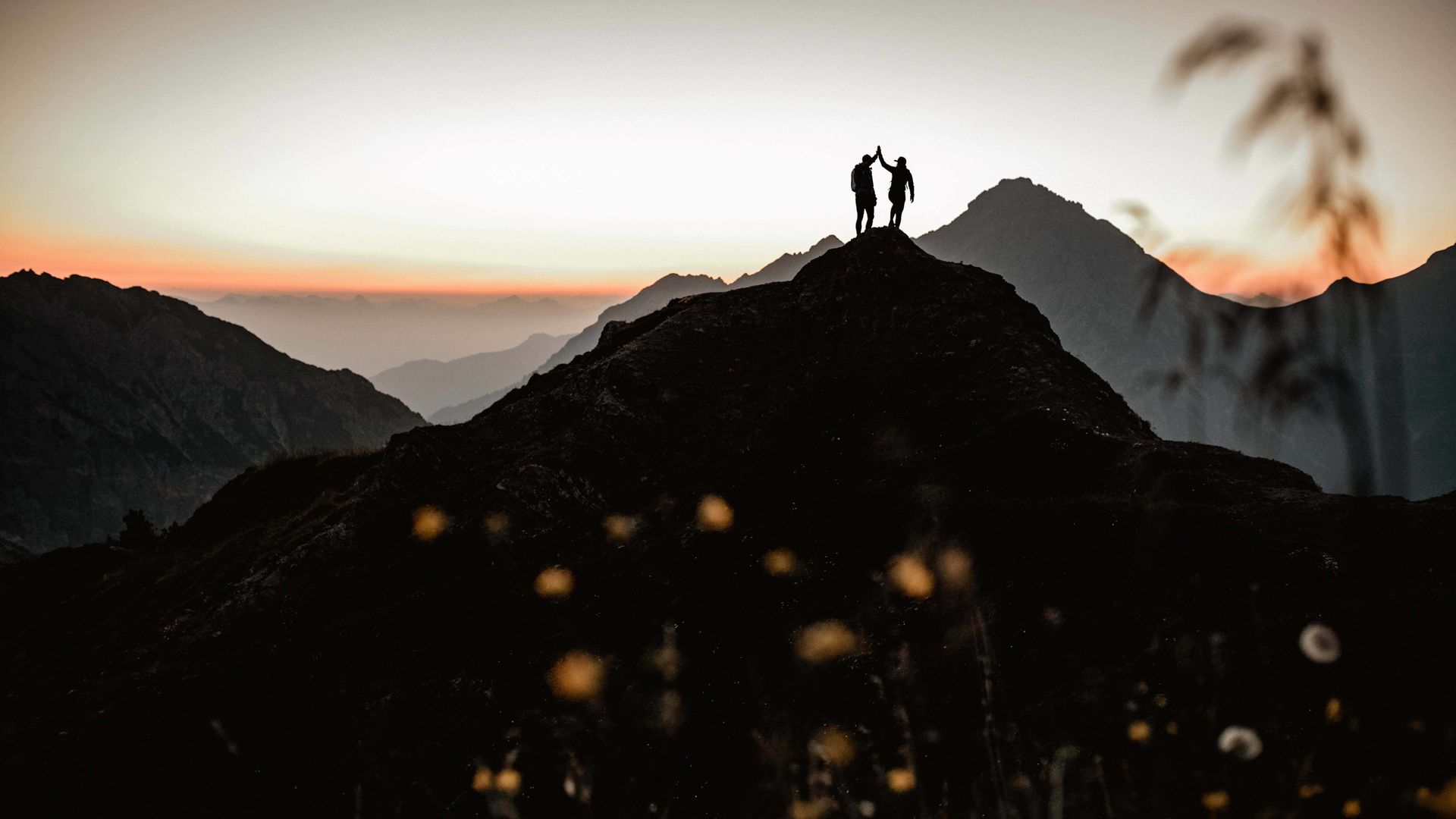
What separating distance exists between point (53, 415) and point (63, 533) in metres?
29.0

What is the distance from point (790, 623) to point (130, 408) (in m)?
207

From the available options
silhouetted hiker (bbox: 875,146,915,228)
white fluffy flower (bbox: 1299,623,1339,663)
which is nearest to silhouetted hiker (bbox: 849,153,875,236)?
silhouetted hiker (bbox: 875,146,915,228)

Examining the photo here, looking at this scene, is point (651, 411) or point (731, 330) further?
point (731, 330)

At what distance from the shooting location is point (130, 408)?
160000mm

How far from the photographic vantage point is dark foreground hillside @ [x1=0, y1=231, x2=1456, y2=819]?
21.3 ft

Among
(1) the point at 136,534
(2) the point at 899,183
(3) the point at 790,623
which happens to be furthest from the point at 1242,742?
(1) the point at 136,534

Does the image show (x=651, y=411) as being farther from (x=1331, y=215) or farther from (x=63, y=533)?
(x=63, y=533)

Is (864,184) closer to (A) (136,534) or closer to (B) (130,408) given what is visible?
(A) (136,534)

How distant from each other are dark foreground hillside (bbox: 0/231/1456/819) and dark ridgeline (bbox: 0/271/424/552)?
137m

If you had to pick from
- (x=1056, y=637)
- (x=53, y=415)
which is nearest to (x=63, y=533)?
(x=53, y=415)

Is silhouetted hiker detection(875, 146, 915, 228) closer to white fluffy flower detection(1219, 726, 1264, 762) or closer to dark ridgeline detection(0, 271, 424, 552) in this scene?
white fluffy flower detection(1219, 726, 1264, 762)

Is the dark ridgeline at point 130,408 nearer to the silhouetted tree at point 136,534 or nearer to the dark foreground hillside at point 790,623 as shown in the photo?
the silhouetted tree at point 136,534

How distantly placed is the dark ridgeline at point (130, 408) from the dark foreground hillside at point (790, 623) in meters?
137

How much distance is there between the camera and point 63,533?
136 meters
